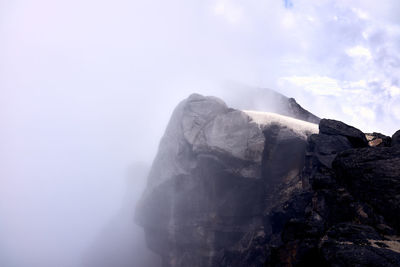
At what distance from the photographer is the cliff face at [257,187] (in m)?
18.2

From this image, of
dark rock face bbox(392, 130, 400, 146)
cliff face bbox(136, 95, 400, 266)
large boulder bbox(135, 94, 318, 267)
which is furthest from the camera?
large boulder bbox(135, 94, 318, 267)

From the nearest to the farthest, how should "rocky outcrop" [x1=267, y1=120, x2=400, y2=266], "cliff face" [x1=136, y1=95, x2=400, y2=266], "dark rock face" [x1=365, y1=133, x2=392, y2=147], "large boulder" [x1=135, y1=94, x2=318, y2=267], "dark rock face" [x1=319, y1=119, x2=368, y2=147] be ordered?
"rocky outcrop" [x1=267, y1=120, x2=400, y2=266], "cliff face" [x1=136, y1=95, x2=400, y2=266], "dark rock face" [x1=365, y1=133, x2=392, y2=147], "dark rock face" [x1=319, y1=119, x2=368, y2=147], "large boulder" [x1=135, y1=94, x2=318, y2=267]

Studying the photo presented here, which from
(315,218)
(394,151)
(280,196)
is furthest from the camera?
(280,196)

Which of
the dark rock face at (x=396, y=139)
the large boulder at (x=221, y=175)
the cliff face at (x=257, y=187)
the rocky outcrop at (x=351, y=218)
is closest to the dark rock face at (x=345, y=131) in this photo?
the cliff face at (x=257, y=187)

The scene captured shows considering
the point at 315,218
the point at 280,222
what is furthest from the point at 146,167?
the point at 315,218

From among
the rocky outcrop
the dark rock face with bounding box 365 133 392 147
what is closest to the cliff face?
the rocky outcrop

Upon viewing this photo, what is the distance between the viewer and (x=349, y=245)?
1493 centimetres

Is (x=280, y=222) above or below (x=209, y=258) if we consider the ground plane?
above

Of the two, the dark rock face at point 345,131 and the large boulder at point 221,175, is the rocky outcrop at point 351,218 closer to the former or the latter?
the dark rock face at point 345,131

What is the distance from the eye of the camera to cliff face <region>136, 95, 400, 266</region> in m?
18.2

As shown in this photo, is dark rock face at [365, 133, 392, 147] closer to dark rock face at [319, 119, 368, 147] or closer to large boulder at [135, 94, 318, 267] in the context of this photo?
dark rock face at [319, 119, 368, 147]

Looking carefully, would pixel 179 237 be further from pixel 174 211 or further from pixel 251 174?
pixel 251 174

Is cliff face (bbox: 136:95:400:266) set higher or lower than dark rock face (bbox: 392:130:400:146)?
lower

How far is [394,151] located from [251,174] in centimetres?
2239
